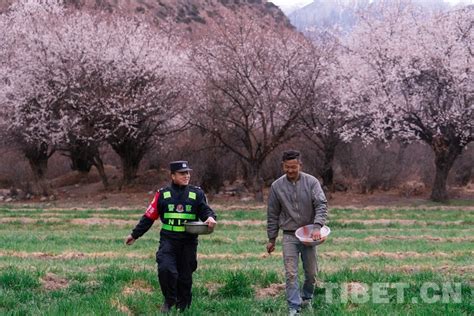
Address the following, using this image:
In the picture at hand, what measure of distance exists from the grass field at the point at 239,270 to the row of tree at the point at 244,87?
912 cm

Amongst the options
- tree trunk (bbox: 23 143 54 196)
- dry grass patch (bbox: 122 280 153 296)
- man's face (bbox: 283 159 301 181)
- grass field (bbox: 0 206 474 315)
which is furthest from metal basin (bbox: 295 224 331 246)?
tree trunk (bbox: 23 143 54 196)

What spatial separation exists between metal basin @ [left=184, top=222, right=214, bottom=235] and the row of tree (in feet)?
72.9

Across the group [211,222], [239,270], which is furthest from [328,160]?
[211,222]

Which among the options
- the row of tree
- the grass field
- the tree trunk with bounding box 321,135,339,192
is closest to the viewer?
the grass field

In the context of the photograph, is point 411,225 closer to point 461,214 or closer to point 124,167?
point 461,214

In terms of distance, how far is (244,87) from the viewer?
2958cm

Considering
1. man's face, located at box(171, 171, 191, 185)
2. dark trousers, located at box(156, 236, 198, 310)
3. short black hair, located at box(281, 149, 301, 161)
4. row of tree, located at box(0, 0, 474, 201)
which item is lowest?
dark trousers, located at box(156, 236, 198, 310)

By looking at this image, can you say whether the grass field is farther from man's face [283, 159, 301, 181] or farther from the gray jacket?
man's face [283, 159, 301, 181]

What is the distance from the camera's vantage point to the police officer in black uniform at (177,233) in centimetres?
675

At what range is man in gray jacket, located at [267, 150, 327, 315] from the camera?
6.84 meters

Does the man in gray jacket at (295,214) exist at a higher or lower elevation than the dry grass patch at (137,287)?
higher

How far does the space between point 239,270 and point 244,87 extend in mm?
21872

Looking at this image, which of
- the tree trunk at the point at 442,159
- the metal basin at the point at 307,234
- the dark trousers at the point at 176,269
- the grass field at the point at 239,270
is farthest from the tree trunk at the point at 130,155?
the metal basin at the point at 307,234

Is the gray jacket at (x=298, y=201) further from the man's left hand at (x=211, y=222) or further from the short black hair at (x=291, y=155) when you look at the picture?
the man's left hand at (x=211, y=222)
